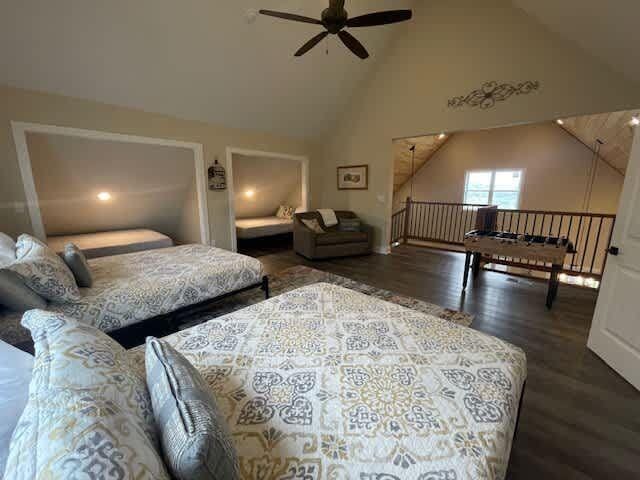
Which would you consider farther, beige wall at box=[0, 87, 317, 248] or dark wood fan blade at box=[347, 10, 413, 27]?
beige wall at box=[0, 87, 317, 248]

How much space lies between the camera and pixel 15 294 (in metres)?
1.57

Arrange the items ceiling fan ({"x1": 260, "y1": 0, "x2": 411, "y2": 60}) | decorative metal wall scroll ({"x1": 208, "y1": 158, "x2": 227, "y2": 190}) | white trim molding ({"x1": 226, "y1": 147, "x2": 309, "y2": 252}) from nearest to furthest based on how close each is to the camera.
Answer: ceiling fan ({"x1": 260, "y1": 0, "x2": 411, "y2": 60}) < decorative metal wall scroll ({"x1": 208, "y1": 158, "x2": 227, "y2": 190}) < white trim molding ({"x1": 226, "y1": 147, "x2": 309, "y2": 252})

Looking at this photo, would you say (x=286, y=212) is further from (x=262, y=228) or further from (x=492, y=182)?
(x=492, y=182)

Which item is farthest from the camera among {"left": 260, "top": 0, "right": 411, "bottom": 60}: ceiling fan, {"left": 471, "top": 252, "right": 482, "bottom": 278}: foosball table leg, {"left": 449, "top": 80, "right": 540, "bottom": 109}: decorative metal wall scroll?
{"left": 471, "top": 252, "right": 482, "bottom": 278}: foosball table leg

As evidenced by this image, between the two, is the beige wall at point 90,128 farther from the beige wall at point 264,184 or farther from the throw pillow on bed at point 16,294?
the throw pillow on bed at point 16,294

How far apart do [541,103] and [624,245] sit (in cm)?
241

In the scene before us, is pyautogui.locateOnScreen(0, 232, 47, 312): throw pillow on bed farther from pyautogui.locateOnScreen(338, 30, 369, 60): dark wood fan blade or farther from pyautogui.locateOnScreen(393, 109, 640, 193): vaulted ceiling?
pyautogui.locateOnScreen(393, 109, 640, 193): vaulted ceiling

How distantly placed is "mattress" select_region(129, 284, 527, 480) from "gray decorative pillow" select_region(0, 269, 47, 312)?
100 cm

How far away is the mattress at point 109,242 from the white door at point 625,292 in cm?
511

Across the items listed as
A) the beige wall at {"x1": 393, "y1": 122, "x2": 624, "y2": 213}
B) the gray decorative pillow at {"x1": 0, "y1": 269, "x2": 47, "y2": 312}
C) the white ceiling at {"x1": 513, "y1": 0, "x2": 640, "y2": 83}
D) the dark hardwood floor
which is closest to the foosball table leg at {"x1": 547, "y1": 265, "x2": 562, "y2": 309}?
the dark hardwood floor

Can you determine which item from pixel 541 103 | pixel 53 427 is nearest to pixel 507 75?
pixel 541 103

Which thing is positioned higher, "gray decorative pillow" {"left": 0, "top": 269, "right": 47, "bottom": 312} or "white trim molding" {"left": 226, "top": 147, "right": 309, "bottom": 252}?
"white trim molding" {"left": 226, "top": 147, "right": 309, "bottom": 252}

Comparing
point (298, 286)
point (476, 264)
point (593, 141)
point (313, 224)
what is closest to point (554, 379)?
point (476, 264)

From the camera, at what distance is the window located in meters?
7.11
